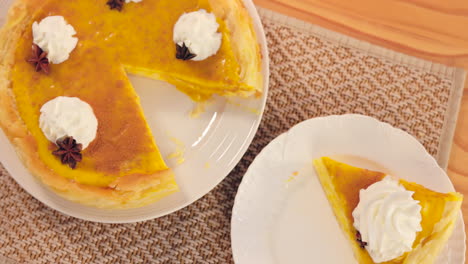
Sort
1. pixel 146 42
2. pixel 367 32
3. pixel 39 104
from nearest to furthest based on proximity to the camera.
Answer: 1. pixel 39 104
2. pixel 146 42
3. pixel 367 32

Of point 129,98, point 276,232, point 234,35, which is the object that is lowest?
point 276,232

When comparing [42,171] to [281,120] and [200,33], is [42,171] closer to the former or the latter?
[200,33]

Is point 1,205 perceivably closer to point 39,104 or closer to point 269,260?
point 39,104

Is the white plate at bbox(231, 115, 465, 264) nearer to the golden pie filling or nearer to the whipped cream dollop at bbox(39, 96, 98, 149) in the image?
the golden pie filling

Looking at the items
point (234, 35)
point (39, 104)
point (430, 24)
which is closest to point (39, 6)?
point (39, 104)

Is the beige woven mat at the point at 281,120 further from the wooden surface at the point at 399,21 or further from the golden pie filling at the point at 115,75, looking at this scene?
the golden pie filling at the point at 115,75

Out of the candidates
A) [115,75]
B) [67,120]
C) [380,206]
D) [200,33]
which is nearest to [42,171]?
[67,120]

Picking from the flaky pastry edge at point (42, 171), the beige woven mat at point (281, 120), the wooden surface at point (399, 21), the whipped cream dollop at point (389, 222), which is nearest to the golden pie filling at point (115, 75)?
the flaky pastry edge at point (42, 171)
